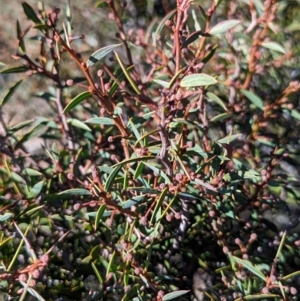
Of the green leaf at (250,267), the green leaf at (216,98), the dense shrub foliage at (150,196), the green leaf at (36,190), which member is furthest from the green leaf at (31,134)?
the green leaf at (250,267)

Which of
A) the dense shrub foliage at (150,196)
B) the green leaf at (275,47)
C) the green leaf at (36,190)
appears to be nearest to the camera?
the dense shrub foliage at (150,196)

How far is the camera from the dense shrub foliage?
864 millimetres

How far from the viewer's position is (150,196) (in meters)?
0.93

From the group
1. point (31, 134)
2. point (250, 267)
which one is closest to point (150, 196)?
point (250, 267)

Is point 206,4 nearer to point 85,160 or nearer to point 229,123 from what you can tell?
point 229,123

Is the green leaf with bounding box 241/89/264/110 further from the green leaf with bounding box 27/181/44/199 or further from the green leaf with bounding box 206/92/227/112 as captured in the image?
the green leaf with bounding box 27/181/44/199

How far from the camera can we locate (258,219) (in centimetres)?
112

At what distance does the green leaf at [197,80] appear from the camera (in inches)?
28.8

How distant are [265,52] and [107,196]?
1.06 m

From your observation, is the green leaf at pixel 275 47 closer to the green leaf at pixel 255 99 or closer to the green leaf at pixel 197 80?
the green leaf at pixel 255 99

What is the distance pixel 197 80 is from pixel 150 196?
0.25m

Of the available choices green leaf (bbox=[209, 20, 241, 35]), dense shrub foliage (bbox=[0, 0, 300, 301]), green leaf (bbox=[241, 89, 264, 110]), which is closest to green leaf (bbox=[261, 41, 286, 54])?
dense shrub foliage (bbox=[0, 0, 300, 301])

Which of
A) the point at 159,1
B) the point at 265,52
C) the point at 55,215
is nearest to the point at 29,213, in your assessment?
the point at 55,215

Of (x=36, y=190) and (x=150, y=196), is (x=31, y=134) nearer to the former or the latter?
(x=36, y=190)
